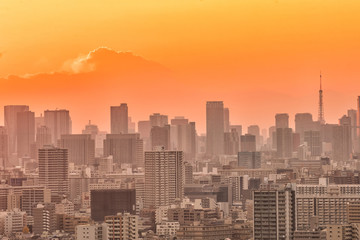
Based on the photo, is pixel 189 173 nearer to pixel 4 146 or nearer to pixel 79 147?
pixel 4 146

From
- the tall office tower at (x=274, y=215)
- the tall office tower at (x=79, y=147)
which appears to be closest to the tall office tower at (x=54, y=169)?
the tall office tower at (x=79, y=147)

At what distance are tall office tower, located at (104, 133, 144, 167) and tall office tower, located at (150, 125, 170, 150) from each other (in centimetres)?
80

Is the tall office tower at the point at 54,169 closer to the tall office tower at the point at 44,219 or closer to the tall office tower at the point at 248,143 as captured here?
the tall office tower at the point at 44,219

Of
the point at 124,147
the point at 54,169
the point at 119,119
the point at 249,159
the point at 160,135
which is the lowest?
the point at 54,169

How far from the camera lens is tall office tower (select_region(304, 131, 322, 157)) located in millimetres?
61219

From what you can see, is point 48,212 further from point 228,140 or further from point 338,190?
point 228,140

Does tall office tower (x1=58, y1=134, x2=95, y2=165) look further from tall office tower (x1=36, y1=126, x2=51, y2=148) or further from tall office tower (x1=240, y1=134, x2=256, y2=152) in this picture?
tall office tower (x1=240, y1=134, x2=256, y2=152)

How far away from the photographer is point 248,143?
61531 mm

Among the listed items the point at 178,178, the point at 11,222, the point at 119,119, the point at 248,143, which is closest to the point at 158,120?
the point at 119,119

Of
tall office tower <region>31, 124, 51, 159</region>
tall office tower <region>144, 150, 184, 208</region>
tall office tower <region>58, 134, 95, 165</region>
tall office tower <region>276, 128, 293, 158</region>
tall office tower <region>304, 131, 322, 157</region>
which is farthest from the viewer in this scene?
tall office tower <region>276, 128, 293, 158</region>

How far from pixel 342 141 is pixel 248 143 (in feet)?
14.4

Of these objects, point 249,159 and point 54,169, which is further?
point 249,159

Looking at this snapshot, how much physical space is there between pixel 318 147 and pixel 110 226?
3958cm

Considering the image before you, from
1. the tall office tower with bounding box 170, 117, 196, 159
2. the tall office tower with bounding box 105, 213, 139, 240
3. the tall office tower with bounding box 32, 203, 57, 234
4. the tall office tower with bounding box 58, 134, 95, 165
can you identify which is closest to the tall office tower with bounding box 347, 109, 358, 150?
the tall office tower with bounding box 170, 117, 196, 159
